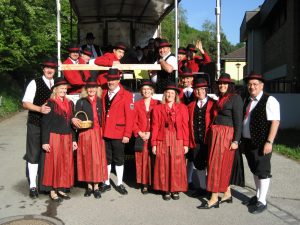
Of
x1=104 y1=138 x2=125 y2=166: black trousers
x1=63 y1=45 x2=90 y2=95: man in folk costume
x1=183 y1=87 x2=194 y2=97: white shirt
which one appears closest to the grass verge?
x1=183 y1=87 x2=194 y2=97: white shirt

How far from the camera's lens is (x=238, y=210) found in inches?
212

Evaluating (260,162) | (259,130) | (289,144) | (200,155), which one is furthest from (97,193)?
(289,144)

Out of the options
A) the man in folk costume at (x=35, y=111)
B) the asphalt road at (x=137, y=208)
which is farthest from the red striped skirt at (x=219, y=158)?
the man in folk costume at (x=35, y=111)

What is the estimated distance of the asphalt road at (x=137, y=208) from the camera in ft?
16.4

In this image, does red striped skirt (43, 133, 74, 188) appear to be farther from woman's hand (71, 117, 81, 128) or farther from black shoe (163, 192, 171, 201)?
black shoe (163, 192, 171, 201)

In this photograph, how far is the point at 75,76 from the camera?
21.7 feet

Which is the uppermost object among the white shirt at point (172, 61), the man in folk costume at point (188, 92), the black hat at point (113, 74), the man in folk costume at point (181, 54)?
the man in folk costume at point (181, 54)

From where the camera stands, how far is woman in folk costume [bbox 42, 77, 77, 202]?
18.4 feet

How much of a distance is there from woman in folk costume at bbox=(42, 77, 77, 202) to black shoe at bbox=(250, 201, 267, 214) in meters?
2.62

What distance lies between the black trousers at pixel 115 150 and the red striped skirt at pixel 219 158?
1390mm

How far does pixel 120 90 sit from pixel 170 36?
34282 mm

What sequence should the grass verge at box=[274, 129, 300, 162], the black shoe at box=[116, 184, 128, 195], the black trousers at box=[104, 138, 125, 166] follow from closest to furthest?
the black trousers at box=[104, 138, 125, 166], the black shoe at box=[116, 184, 128, 195], the grass verge at box=[274, 129, 300, 162]

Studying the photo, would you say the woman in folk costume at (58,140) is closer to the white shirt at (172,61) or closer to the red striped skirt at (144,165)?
the red striped skirt at (144,165)

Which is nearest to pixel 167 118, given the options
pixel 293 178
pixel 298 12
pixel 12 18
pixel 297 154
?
pixel 293 178
